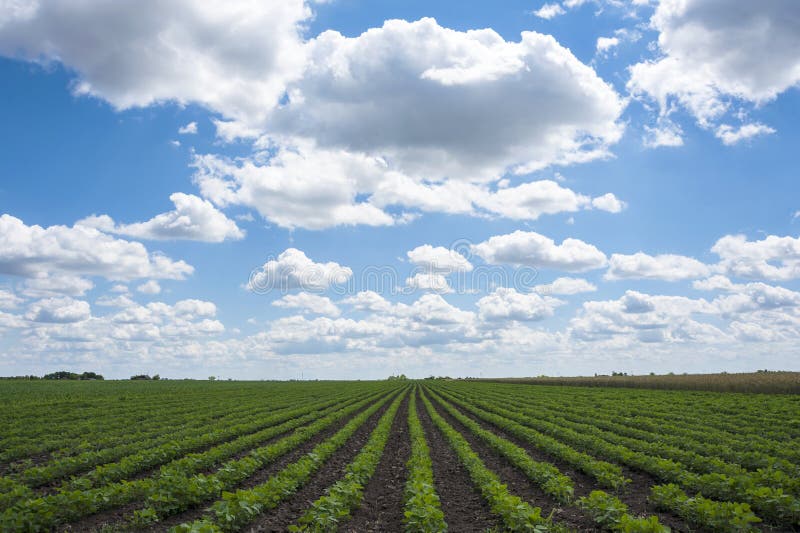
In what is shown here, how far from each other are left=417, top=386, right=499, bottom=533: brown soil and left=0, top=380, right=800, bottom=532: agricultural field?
2.8 inches

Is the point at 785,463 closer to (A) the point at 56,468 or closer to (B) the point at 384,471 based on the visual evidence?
(B) the point at 384,471

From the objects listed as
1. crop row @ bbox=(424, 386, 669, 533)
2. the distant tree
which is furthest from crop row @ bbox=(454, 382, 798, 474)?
the distant tree

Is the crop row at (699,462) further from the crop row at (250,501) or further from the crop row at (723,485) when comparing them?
the crop row at (250,501)

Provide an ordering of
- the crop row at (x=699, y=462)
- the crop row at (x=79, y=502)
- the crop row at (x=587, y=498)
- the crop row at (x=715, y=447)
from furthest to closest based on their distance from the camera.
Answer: the crop row at (x=715, y=447) < the crop row at (x=699, y=462) < the crop row at (x=79, y=502) < the crop row at (x=587, y=498)

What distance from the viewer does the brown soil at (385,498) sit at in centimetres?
1194

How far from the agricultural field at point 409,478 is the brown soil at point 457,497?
0.23ft

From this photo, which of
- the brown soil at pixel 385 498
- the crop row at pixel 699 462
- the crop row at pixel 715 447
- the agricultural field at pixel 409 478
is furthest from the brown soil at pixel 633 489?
the brown soil at pixel 385 498

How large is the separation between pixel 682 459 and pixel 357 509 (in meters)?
11.0

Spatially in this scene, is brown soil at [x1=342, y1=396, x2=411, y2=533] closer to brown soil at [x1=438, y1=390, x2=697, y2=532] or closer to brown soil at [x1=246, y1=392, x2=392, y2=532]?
brown soil at [x1=246, y1=392, x2=392, y2=532]

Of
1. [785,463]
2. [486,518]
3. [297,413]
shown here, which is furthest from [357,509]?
[297,413]

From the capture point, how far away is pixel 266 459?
18.4 m

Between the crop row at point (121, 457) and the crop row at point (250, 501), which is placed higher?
the crop row at point (250, 501)

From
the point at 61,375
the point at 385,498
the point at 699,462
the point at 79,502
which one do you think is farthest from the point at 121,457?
the point at 61,375

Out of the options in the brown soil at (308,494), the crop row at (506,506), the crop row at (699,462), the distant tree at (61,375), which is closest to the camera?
the crop row at (506,506)
